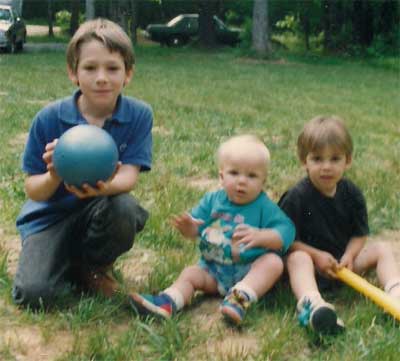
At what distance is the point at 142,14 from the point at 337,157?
124 feet

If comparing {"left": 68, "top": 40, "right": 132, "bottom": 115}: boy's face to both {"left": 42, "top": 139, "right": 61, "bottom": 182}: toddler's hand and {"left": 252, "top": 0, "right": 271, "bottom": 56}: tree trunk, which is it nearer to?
{"left": 42, "top": 139, "right": 61, "bottom": 182}: toddler's hand

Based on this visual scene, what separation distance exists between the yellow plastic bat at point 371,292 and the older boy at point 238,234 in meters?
0.32

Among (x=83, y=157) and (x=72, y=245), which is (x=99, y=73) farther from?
(x=72, y=245)

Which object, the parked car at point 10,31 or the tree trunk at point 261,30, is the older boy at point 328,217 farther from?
the parked car at point 10,31

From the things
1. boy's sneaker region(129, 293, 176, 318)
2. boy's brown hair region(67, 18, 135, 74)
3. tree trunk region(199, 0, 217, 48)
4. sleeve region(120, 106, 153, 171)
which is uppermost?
boy's brown hair region(67, 18, 135, 74)

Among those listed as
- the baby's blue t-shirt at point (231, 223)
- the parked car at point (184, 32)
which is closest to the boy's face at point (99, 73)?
the baby's blue t-shirt at point (231, 223)

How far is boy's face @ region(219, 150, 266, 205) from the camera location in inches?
135

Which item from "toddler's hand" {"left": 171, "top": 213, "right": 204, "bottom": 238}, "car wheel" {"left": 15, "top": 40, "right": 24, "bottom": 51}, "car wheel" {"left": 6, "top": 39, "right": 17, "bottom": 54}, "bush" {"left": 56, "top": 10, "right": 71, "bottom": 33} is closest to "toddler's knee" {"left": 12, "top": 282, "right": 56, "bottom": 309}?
"toddler's hand" {"left": 171, "top": 213, "right": 204, "bottom": 238}

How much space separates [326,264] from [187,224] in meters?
0.69

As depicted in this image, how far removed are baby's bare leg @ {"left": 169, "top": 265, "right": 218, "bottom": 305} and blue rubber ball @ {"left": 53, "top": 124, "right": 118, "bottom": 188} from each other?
0.64 meters

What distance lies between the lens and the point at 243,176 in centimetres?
345

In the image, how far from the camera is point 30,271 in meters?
3.37

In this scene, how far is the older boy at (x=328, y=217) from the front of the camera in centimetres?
357

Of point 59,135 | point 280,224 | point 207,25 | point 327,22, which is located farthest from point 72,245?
point 207,25
